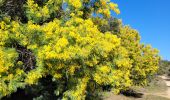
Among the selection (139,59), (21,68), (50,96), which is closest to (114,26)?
(139,59)

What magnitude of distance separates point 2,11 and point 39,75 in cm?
496

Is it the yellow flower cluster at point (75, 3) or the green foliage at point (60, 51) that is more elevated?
the yellow flower cluster at point (75, 3)

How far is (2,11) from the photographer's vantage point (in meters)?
19.5

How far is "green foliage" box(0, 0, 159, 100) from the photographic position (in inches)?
625

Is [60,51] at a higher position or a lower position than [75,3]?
lower

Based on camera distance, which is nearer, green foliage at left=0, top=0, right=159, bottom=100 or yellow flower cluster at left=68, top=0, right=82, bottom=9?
green foliage at left=0, top=0, right=159, bottom=100

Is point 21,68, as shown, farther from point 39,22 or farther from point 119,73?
point 119,73

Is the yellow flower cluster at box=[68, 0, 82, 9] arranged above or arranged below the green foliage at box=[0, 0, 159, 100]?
above

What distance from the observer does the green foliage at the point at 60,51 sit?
15867mm

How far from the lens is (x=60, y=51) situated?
15055 millimetres

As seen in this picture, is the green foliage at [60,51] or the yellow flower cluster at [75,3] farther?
the yellow flower cluster at [75,3]

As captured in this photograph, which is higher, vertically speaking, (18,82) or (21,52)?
(21,52)

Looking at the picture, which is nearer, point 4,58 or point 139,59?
point 4,58

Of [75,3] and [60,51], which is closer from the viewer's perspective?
[60,51]
